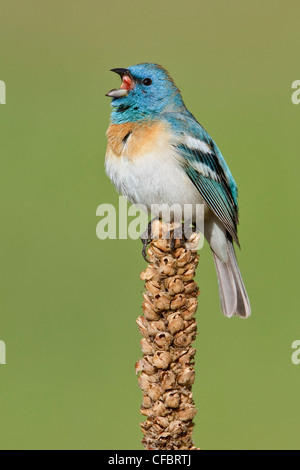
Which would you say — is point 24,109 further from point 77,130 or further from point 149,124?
point 149,124

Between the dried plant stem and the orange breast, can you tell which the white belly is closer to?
the orange breast

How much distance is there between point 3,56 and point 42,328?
12.2 feet

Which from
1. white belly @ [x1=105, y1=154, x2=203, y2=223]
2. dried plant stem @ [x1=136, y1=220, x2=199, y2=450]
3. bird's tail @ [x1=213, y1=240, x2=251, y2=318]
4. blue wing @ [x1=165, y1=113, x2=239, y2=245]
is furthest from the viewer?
bird's tail @ [x1=213, y1=240, x2=251, y2=318]

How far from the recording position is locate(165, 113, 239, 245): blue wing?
432 centimetres

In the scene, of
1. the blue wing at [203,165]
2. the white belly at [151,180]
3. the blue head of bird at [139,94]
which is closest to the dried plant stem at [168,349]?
the white belly at [151,180]

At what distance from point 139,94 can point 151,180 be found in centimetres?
55

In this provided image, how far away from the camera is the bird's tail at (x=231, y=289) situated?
14.6 feet

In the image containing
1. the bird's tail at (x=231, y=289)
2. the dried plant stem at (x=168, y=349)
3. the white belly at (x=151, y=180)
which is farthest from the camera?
the bird's tail at (x=231, y=289)

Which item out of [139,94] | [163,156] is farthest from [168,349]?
[139,94]

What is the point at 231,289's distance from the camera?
4535 mm

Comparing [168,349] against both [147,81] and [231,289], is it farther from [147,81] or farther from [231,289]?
[147,81]

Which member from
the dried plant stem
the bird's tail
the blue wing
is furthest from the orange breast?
the dried plant stem

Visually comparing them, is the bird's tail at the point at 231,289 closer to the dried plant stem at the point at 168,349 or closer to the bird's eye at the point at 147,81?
the bird's eye at the point at 147,81

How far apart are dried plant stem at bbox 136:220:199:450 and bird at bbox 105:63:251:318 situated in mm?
1431
